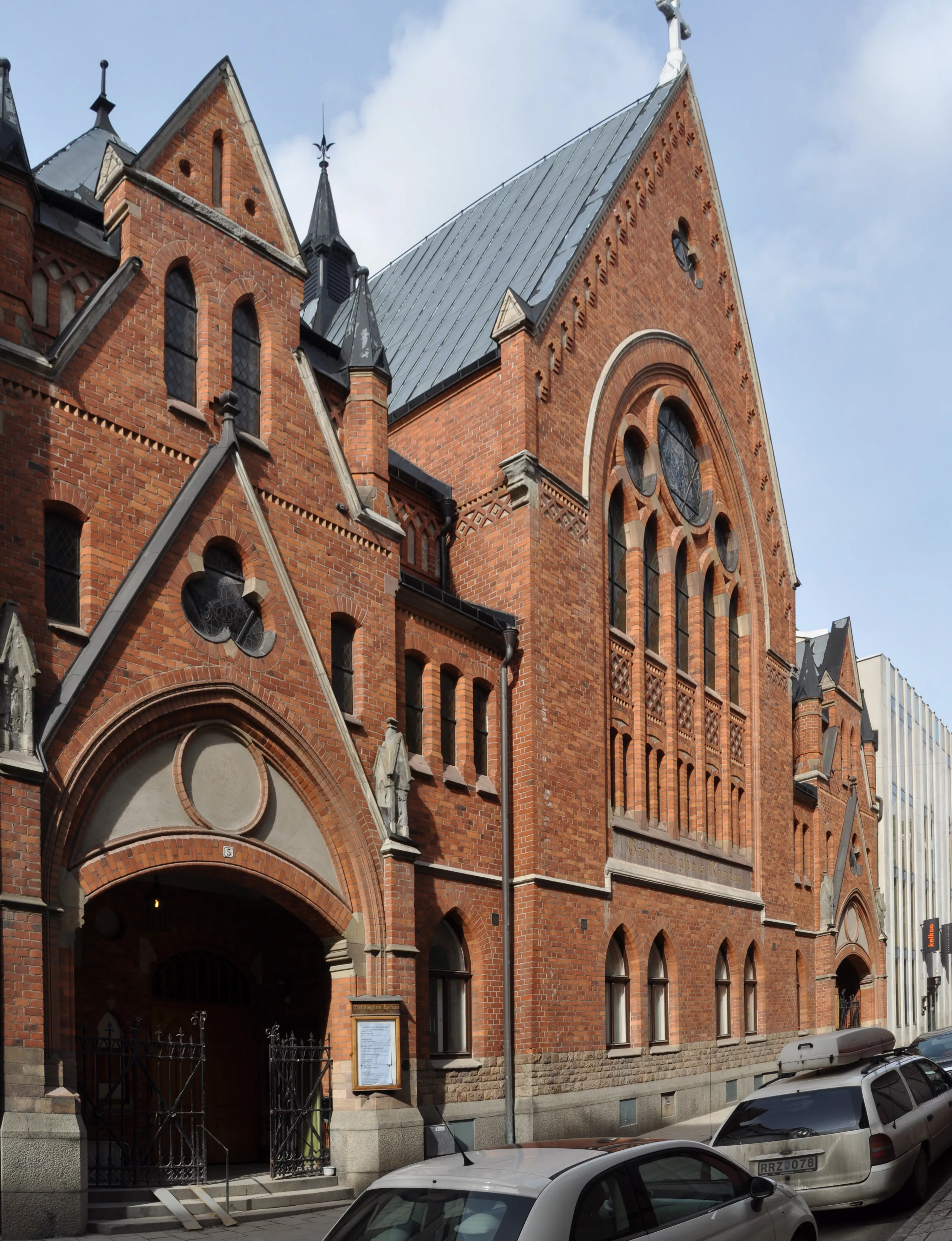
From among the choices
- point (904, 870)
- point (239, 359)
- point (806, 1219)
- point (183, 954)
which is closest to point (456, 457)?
point (239, 359)

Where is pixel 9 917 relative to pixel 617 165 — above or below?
below

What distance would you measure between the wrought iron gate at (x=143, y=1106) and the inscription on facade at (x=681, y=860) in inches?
329

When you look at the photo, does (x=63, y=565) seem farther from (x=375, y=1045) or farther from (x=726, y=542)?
(x=726, y=542)

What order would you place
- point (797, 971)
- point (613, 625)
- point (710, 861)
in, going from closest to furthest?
point (613, 625) → point (710, 861) → point (797, 971)

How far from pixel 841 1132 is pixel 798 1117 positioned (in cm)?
47

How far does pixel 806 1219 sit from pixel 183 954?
10.4 metres

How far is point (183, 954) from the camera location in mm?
17281

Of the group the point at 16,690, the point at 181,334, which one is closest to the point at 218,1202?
the point at 16,690

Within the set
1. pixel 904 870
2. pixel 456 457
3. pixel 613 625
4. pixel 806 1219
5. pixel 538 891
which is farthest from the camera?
pixel 904 870

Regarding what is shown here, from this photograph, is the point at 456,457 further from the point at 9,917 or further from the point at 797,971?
the point at 797,971

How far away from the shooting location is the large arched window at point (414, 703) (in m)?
18.6

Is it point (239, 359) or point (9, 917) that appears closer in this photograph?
point (9, 917)

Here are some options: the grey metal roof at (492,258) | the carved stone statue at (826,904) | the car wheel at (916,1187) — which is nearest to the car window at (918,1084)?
the car wheel at (916,1187)

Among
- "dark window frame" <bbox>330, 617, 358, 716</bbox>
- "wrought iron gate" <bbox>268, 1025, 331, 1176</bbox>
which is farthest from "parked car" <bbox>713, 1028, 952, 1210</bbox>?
"dark window frame" <bbox>330, 617, 358, 716</bbox>
